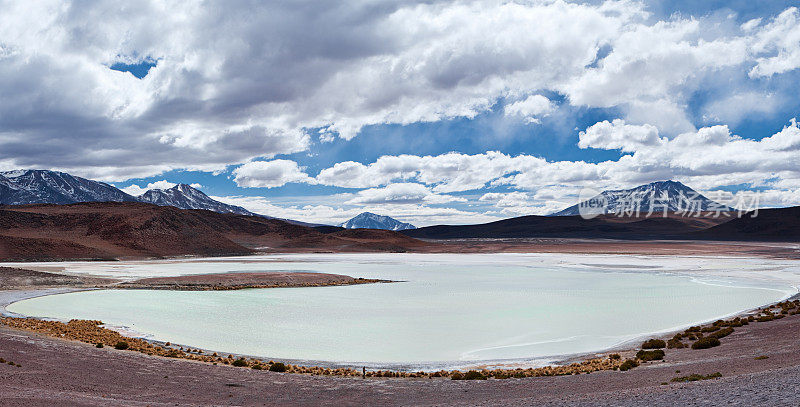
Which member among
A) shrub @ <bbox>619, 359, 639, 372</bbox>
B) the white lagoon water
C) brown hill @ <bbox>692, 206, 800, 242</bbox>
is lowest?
the white lagoon water

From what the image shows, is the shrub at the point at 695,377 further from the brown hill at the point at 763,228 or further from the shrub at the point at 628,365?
the brown hill at the point at 763,228

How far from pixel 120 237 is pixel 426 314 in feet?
301

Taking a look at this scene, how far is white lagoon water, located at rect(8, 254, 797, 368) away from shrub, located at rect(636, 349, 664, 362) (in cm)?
289

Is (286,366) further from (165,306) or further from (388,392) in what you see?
(165,306)

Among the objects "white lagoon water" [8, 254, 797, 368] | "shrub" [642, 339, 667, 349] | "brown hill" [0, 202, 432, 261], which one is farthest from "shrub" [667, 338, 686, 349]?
"brown hill" [0, 202, 432, 261]

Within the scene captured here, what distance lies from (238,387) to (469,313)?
18813 mm

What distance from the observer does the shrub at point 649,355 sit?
19.1m

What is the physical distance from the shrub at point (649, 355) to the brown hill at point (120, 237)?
87.1m

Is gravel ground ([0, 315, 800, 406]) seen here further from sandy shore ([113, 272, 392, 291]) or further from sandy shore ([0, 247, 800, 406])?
sandy shore ([113, 272, 392, 291])

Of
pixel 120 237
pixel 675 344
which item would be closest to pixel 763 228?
pixel 120 237

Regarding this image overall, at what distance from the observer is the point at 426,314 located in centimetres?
3219

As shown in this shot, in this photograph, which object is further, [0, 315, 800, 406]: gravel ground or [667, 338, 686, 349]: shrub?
[667, 338, 686, 349]: shrub

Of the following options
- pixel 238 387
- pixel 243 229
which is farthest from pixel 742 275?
pixel 243 229

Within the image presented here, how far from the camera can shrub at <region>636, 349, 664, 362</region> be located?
1913cm
